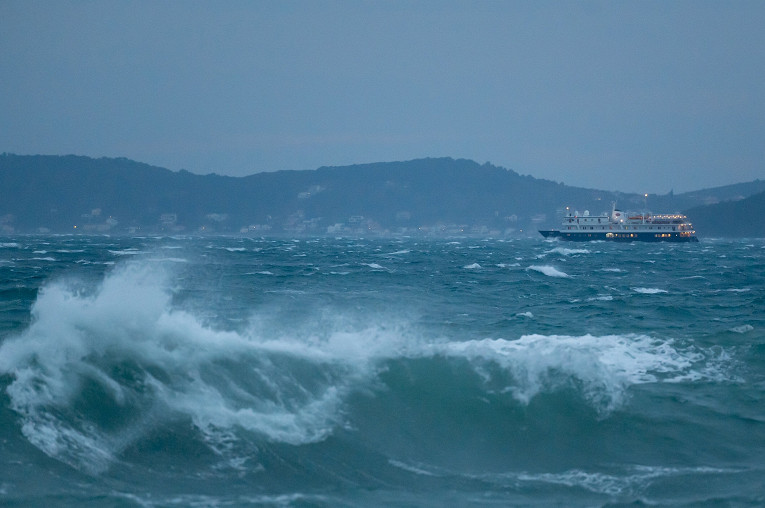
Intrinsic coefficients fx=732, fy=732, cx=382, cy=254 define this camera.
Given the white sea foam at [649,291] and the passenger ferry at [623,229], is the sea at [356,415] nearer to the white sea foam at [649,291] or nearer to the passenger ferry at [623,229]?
the white sea foam at [649,291]

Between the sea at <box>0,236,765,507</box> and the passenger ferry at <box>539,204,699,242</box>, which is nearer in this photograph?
the sea at <box>0,236,765,507</box>

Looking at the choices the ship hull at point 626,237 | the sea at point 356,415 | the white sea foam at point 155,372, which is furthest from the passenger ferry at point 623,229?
the white sea foam at point 155,372

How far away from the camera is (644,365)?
16547 mm

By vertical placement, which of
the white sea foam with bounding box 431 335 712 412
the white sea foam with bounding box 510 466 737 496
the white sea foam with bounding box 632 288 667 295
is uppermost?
the white sea foam with bounding box 431 335 712 412

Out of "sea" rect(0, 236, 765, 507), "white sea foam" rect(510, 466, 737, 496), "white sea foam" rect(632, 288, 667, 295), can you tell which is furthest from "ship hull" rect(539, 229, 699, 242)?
"white sea foam" rect(510, 466, 737, 496)

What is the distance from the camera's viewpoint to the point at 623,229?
447 feet

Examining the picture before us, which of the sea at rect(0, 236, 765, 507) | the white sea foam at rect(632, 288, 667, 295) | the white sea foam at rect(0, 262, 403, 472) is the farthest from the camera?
the white sea foam at rect(632, 288, 667, 295)

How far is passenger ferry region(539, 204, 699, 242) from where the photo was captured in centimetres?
13538

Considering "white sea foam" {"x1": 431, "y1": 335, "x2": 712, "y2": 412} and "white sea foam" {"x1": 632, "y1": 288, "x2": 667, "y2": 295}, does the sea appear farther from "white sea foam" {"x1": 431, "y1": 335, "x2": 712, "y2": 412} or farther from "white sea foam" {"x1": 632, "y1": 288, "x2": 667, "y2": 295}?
"white sea foam" {"x1": 632, "y1": 288, "x2": 667, "y2": 295}

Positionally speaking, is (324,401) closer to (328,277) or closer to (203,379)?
(203,379)

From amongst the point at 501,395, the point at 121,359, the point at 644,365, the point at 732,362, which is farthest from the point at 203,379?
the point at 732,362

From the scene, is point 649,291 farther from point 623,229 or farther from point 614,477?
point 623,229

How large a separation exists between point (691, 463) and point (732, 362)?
21.4ft

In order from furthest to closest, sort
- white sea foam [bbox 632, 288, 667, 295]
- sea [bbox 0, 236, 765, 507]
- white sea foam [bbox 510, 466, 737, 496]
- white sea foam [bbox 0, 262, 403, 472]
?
white sea foam [bbox 632, 288, 667, 295] < white sea foam [bbox 0, 262, 403, 472] < white sea foam [bbox 510, 466, 737, 496] < sea [bbox 0, 236, 765, 507]
